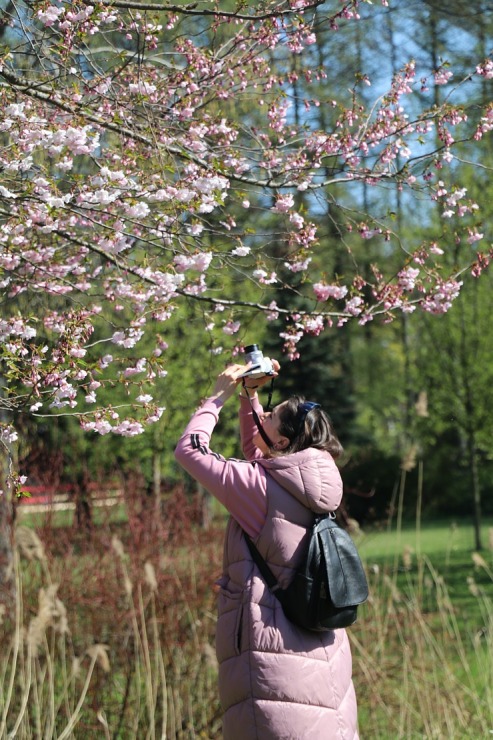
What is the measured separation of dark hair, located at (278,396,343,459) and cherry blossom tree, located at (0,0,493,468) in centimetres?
59

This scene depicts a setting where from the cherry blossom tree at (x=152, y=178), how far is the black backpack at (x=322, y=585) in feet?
2.68

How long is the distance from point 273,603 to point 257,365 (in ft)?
2.26

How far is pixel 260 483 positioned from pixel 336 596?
36 cm

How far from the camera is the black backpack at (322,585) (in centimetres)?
250

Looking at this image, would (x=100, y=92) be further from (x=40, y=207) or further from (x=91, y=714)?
(x=91, y=714)

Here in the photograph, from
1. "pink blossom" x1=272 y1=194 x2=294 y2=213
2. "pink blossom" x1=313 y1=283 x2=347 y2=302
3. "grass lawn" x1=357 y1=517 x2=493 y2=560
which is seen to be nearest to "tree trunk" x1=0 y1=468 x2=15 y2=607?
"pink blossom" x1=313 y1=283 x2=347 y2=302

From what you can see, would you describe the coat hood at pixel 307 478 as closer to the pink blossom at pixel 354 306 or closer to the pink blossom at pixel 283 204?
the pink blossom at pixel 354 306

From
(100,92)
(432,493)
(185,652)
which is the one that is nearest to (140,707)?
(185,652)

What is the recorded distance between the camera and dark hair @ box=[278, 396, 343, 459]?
2.69m

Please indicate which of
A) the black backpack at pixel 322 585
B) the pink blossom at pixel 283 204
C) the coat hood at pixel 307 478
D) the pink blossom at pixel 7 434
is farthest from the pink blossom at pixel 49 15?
the black backpack at pixel 322 585

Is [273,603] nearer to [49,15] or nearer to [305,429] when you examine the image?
[305,429]

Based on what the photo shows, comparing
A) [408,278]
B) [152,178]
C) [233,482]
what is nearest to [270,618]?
[233,482]

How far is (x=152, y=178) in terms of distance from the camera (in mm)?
3129

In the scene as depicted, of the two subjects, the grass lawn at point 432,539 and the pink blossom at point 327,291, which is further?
the grass lawn at point 432,539
